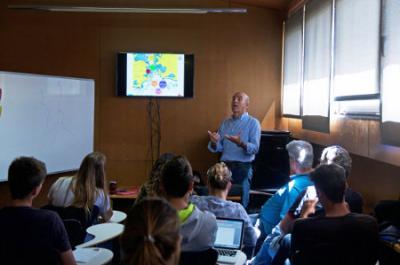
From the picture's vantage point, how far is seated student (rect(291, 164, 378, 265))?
7.06 feet

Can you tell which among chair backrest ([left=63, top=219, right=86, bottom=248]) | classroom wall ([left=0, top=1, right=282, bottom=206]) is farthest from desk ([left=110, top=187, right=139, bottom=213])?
chair backrest ([left=63, top=219, right=86, bottom=248])

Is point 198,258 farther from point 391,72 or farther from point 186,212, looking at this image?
point 391,72

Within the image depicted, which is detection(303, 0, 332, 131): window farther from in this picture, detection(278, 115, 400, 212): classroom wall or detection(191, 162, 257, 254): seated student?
detection(191, 162, 257, 254): seated student

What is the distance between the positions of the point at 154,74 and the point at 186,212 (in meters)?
4.31

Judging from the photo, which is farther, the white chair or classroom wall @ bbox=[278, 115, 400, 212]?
classroom wall @ bbox=[278, 115, 400, 212]

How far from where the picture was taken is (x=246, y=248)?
2.91m

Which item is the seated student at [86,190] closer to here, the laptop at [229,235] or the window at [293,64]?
the laptop at [229,235]

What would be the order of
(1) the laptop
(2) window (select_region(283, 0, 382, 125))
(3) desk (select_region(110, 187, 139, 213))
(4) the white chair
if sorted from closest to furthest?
1. (4) the white chair
2. (1) the laptop
3. (2) window (select_region(283, 0, 382, 125))
4. (3) desk (select_region(110, 187, 139, 213))

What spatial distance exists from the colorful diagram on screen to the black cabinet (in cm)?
151

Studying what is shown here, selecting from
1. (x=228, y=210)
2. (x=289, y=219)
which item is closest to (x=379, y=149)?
(x=289, y=219)

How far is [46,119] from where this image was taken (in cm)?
541

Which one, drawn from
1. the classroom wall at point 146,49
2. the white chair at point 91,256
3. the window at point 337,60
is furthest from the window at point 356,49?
the classroom wall at point 146,49

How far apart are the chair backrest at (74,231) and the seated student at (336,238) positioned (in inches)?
48.5

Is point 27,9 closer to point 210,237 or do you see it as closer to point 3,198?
point 3,198
